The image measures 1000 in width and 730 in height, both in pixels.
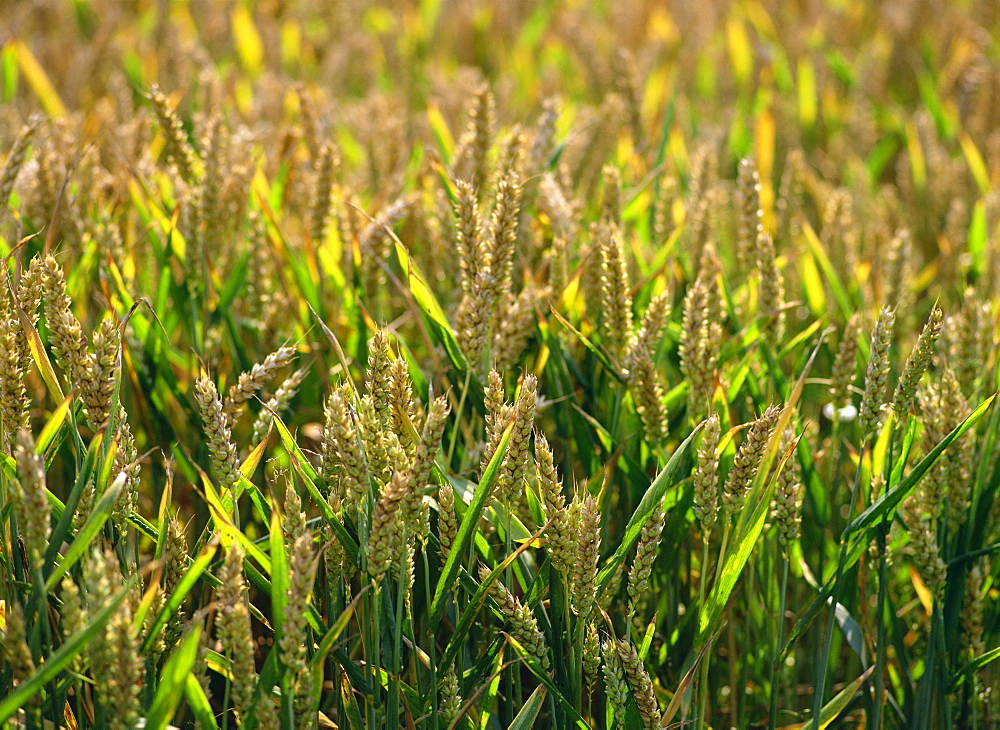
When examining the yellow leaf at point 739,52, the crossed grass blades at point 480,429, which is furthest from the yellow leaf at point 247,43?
the yellow leaf at point 739,52

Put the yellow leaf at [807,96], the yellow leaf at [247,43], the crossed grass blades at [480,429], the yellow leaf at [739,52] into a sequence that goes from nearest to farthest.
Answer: the crossed grass blades at [480,429] < the yellow leaf at [807,96] < the yellow leaf at [247,43] < the yellow leaf at [739,52]

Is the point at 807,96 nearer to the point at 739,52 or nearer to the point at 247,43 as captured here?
the point at 739,52

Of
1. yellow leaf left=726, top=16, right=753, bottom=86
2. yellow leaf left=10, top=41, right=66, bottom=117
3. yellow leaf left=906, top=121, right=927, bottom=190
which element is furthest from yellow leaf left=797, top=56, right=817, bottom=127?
yellow leaf left=10, top=41, right=66, bottom=117

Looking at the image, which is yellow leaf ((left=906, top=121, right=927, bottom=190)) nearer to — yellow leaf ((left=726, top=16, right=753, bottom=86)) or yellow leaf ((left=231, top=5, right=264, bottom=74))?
yellow leaf ((left=726, top=16, right=753, bottom=86))

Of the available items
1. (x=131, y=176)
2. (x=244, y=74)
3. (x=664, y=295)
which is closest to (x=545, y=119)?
(x=664, y=295)

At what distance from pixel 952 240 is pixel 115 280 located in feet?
6.37

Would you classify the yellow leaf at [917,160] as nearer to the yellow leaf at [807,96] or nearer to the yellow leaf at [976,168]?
the yellow leaf at [976,168]

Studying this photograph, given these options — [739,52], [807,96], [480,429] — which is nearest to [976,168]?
[807,96]

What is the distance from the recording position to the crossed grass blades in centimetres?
112

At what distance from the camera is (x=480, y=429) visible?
1.69 m

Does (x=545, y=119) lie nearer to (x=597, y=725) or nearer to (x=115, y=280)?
(x=115, y=280)

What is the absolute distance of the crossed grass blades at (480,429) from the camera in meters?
1.12

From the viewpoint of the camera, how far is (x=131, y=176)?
2.03 metres

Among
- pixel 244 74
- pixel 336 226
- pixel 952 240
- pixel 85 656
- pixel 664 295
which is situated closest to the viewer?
pixel 85 656
